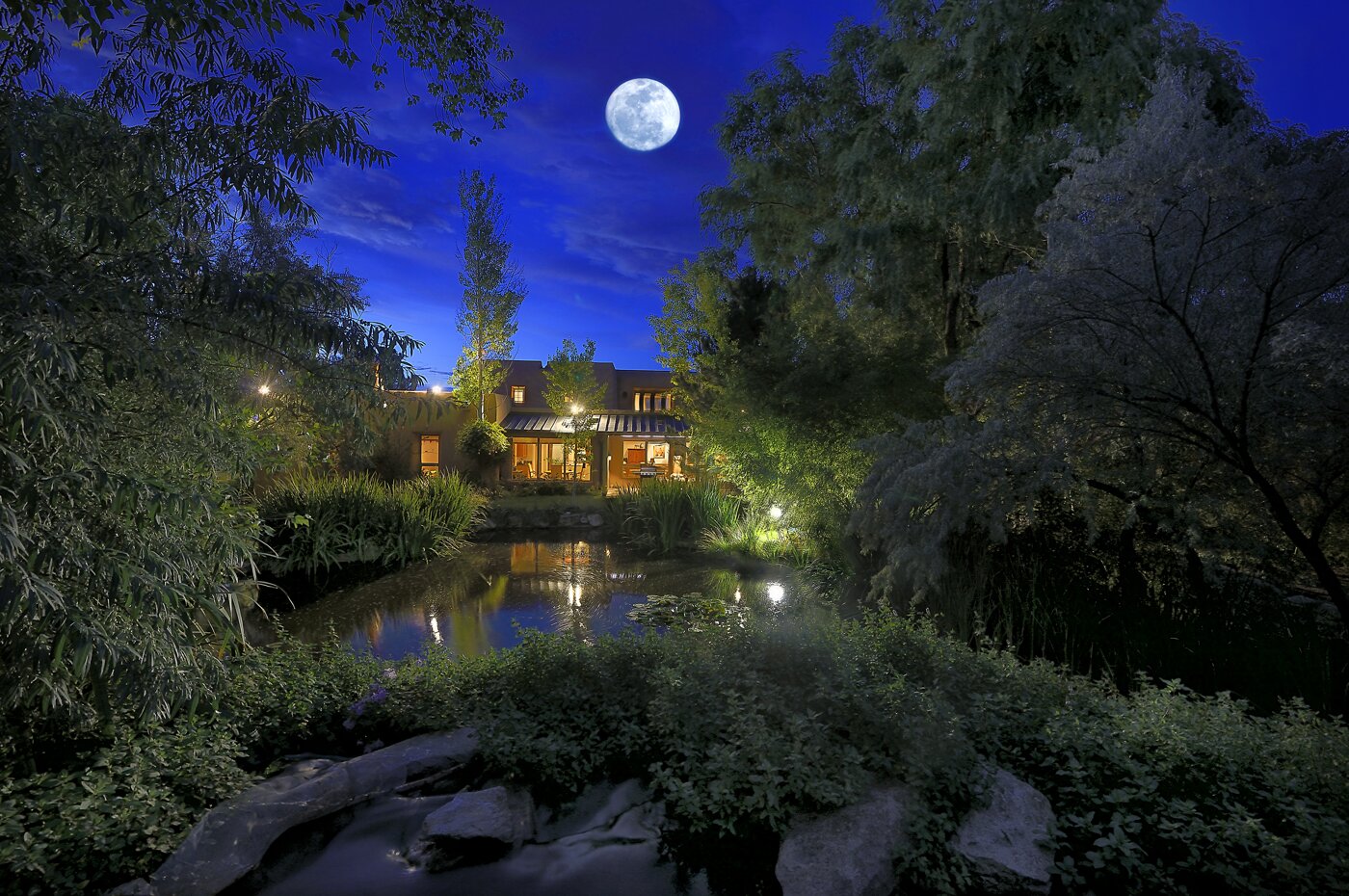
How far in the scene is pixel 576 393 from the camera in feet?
72.8

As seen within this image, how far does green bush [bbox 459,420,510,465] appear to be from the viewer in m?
19.7

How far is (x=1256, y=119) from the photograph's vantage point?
6.91 m

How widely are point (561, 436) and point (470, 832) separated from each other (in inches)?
821

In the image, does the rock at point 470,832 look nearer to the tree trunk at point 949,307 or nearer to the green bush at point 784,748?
the green bush at point 784,748

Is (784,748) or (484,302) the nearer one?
(784,748)

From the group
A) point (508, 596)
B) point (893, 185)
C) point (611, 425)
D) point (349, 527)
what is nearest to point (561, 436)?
point (611, 425)

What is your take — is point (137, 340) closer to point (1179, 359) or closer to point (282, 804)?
point (282, 804)

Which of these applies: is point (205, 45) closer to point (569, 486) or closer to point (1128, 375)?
point (1128, 375)

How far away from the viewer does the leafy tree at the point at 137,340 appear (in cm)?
262

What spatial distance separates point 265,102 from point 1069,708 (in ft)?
17.0

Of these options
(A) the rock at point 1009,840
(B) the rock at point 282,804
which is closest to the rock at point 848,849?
(A) the rock at point 1009,840

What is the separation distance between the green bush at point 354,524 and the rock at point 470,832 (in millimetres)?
6608

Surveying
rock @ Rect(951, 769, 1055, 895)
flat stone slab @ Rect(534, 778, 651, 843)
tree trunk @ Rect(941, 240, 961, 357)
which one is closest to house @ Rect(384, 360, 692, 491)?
tree trunk @ Rect(941, 240, 961, 357)

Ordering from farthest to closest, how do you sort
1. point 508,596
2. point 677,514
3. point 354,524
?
1. point 677,514
2. point 354,524
3. point 508,596
